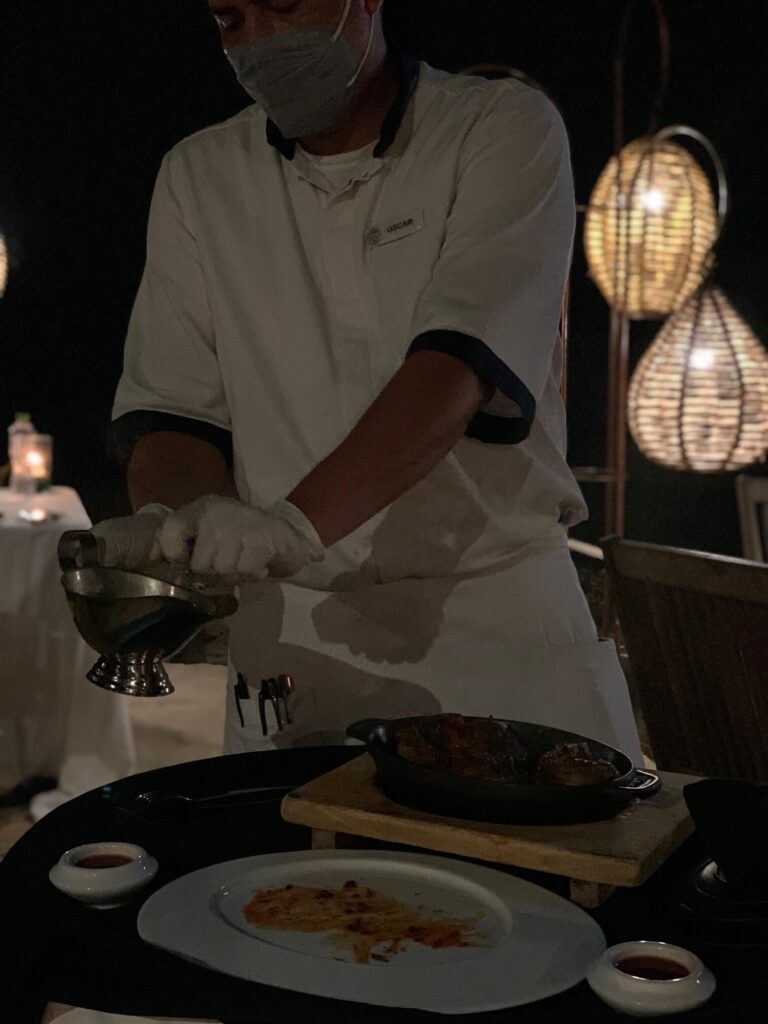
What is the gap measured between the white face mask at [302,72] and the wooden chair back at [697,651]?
710mm

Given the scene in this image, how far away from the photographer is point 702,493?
5.80m

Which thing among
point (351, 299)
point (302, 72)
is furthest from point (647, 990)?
point (302, 72)

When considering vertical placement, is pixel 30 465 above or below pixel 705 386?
below

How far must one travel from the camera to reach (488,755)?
3.53ft

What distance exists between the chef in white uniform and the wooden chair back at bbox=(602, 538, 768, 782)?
0.63ft

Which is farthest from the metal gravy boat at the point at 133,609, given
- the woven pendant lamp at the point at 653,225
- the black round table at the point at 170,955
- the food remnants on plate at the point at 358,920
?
the woven pendant lamp at the point at 653,225

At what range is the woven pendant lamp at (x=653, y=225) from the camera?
4.01 metres

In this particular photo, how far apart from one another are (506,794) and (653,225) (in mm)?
3311

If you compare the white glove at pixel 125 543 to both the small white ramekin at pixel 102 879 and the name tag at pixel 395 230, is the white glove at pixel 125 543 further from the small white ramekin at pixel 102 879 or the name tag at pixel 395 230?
the name tag at pixel 395 230

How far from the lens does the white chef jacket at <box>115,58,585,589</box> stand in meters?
1.42

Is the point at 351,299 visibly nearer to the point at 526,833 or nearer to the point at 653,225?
the point at 526,833

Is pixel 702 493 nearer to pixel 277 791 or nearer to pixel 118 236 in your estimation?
pixel 118 236

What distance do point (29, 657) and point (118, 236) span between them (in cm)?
271

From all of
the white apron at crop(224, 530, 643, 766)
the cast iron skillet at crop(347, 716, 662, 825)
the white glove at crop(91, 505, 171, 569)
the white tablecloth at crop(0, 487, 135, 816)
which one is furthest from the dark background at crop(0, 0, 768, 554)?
the cast iron skillet at crop(347, 716, 662, 825)
